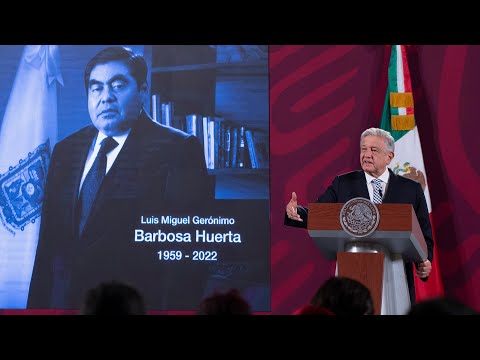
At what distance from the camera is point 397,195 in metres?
4.62

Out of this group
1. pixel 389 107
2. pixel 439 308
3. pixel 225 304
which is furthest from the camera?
pixel 389 107

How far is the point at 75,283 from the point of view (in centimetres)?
606

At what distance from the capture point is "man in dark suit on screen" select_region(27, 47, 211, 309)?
6.05m

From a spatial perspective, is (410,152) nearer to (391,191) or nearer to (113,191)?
(391,191)

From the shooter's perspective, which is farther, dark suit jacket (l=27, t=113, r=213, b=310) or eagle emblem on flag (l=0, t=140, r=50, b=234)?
eagle emblem on flag (l=0, t=140, r=50, b=234)

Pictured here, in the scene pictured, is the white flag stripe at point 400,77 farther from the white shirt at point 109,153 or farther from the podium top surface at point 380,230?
the podium top surface at point 380,230

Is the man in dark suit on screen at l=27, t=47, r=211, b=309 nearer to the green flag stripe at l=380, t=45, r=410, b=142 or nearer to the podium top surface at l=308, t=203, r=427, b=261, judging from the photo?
the green flag stripe at l=380, t=45, r=410, b=142

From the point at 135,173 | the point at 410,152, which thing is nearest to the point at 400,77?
the point at 410,152

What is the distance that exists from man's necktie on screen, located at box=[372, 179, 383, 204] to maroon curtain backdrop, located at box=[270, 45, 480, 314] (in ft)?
4.90

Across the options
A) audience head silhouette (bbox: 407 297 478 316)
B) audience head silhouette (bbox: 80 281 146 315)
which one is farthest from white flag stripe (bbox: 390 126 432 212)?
audience head silhouette (bbox: 407 297 478 316)

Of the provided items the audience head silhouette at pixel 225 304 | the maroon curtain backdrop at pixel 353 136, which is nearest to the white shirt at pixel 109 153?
the maroon curtain backdrop at pixel 353 136

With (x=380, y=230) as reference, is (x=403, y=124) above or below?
above

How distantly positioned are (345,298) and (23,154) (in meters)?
4.11

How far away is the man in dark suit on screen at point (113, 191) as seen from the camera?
19.9 feet
